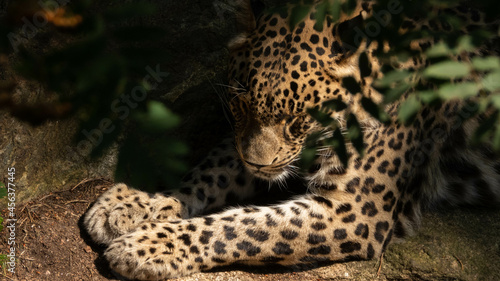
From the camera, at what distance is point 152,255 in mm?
4879

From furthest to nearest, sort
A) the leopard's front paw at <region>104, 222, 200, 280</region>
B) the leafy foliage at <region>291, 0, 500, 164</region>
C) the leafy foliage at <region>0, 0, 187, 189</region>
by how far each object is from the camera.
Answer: the leopard's front paw at <region>104, 222, 200, 280</region>, the leafy foliage at <region>291, 0, 500, 164</region>, the leafy foliage at <region>0, 0, 187, 189</region>

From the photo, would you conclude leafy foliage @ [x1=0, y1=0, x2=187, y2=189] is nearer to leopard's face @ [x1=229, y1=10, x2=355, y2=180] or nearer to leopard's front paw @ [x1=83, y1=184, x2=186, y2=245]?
leopard's face @ [x1=229, y1=10, x2=355, y2=180]

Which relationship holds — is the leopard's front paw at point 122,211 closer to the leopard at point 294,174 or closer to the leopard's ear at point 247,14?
the leopard at point 294,174

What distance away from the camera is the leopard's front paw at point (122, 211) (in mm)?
5195

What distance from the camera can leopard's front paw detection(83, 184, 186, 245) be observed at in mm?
5195

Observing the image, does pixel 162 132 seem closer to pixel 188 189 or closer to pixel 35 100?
pixel 35 100

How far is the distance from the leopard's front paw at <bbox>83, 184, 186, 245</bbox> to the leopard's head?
38.5 inches

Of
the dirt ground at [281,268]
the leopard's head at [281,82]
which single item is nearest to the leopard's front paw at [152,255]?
Result: the dirt ground at [281,268]

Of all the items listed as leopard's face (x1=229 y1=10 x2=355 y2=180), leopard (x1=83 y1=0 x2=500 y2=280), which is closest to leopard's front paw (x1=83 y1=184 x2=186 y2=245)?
leopard (x1=83 y1=0 x2=500 y2=280)

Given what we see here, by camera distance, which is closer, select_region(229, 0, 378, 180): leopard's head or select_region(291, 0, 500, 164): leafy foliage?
select_region(291, 0, 500, 164): leafy foliage

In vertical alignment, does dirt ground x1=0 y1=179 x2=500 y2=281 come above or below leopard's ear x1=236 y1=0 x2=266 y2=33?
below

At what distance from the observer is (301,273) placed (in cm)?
521

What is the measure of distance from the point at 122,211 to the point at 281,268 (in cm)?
150

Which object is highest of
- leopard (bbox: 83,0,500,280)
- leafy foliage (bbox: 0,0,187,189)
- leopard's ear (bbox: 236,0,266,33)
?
leafy foliage (bbox: 0,0,187,189)
